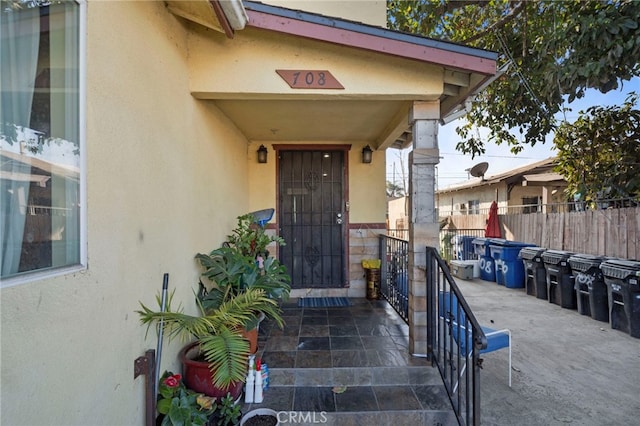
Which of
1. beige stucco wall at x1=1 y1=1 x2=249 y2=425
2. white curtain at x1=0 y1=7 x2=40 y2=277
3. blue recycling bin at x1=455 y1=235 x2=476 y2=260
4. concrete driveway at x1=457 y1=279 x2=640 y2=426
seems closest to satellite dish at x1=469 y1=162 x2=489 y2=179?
blue recycling bin at x1=455 y1=235 x2=476 y2=260

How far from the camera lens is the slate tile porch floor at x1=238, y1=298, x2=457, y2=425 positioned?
84.4 inches

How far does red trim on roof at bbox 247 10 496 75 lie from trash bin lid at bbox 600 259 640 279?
328 cm

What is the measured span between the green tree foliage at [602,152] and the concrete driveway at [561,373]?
227 cm

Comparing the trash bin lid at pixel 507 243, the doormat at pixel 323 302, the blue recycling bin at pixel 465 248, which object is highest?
the trash bin lid at pixel 507 243

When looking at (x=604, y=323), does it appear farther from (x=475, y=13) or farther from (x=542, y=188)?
(x=542, y=188)

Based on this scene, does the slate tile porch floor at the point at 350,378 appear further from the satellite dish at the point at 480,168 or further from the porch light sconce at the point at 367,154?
the satellite dish at the point at 480,168

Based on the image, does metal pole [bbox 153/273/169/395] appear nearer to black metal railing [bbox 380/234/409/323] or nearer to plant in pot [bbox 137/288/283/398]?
plant in pot [bbox 137/288/283/398]

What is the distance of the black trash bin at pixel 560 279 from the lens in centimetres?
485

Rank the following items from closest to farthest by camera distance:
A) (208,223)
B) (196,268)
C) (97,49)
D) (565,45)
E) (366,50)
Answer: (97,49), (366,50), (196,268), (208,223), (565,45)

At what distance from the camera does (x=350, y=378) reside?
249 cm

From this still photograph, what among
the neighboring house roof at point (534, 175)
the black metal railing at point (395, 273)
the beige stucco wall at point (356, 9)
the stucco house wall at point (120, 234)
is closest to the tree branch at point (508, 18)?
the beige stucco wall at point (356, 9)

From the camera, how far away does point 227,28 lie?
2.24 meters

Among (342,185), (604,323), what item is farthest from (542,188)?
(342,185)

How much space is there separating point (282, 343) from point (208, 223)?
4.58ft
